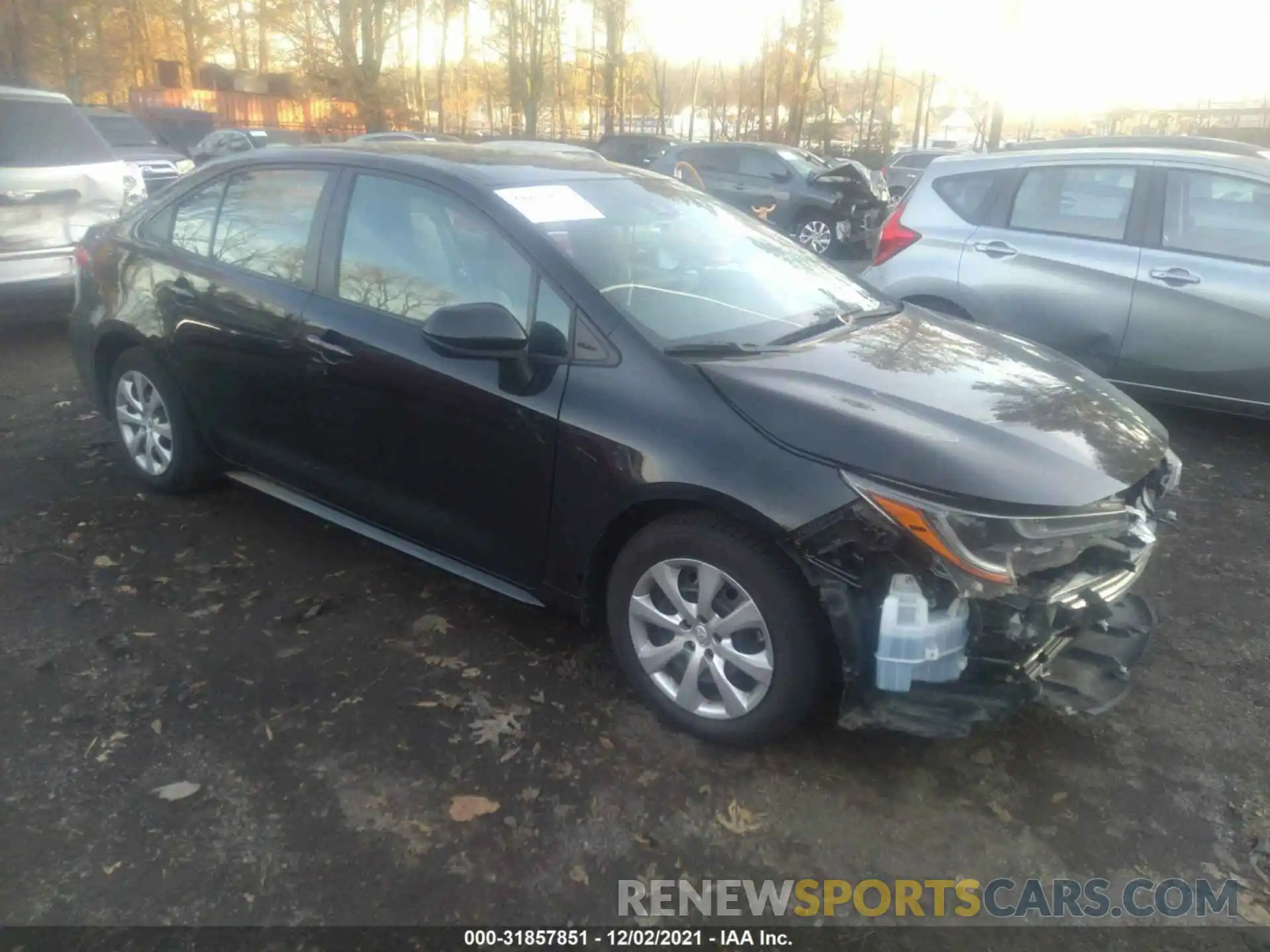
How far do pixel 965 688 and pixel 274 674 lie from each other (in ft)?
7.41

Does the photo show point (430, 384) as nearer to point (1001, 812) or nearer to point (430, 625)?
point (430, 625)

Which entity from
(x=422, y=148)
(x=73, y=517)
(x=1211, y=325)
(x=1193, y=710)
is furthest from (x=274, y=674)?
(x=1211, y=325)

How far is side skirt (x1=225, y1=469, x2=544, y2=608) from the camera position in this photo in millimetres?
3451

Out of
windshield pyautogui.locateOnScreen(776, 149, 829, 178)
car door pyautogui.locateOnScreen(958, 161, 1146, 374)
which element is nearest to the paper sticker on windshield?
car door pyautogui.locateOnScreen(958, 161, 1146, 374)

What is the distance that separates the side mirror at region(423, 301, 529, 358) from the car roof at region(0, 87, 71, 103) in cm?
662

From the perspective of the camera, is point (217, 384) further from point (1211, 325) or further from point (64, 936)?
point (1211, 325)

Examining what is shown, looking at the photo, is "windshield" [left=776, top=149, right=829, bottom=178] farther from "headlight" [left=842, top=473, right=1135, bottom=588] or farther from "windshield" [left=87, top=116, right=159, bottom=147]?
"headlight" [left=842, top=473, right=1135, bottom=588]

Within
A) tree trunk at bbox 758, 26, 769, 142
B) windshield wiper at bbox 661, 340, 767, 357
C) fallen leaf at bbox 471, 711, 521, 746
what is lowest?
fallen leaf at bbox 471, 711, 521, 746

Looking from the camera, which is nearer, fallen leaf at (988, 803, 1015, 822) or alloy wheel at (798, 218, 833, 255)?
fallen leaf at (988, 803, 1015, 822)

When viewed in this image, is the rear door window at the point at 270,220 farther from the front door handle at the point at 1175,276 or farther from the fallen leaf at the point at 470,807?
the front door handle at the point at 1175,276

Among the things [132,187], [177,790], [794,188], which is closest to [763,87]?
[794,188]

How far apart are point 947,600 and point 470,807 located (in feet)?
4.75

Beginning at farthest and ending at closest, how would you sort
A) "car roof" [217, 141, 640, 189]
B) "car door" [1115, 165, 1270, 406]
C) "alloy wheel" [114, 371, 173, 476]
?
"car door" [1115, 165, 1270, 406]
"alloy wheel" [114, 371, 173, 476]
"car roof" [217, 141, 640, 189]

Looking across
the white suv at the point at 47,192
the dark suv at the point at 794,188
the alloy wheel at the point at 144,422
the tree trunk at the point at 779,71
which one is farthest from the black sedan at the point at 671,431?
the tree trunk at the point at 779,71
